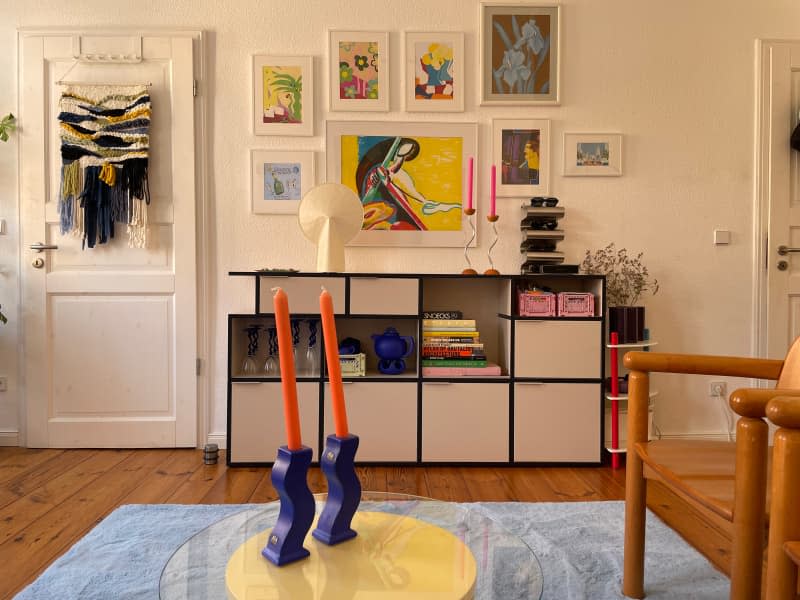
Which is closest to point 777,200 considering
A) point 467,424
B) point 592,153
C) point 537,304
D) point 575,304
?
point 592,153

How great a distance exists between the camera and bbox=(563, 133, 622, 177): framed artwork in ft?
10.1

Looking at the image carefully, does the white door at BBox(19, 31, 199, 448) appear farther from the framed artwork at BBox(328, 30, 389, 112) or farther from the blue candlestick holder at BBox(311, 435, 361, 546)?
the blue candlestick holder at BBox(311, 435, 361, 546)

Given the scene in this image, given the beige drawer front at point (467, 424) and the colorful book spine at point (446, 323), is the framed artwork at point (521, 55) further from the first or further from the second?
the beige drawer front at point (467, 424)

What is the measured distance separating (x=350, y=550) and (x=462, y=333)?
6.17ft

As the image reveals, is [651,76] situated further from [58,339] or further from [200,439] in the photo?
[58,339]

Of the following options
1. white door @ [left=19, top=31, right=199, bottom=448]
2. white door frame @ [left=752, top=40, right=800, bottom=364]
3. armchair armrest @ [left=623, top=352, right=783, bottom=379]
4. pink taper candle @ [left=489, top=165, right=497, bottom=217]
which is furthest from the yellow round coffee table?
white door frame @ [left=752, top=40, right=800, bottom=364]

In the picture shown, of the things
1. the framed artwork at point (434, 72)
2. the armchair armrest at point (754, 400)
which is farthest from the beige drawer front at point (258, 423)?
the armchair armrest at point (754, 400)

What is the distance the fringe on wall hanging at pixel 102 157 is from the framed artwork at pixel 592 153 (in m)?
2.12

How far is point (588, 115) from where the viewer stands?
10.2 feet

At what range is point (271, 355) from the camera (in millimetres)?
2947

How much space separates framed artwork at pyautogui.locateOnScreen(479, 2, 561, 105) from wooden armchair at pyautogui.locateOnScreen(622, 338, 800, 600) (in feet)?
6.34

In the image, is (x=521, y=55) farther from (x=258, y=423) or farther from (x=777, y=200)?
(x=258, y=423)

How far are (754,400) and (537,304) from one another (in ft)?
5.83

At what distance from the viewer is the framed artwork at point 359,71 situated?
3039mm
